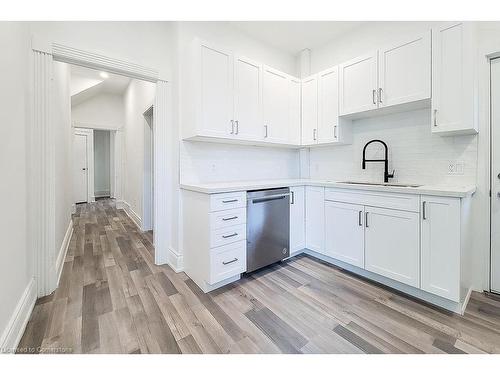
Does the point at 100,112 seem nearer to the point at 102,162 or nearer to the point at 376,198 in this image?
Result: the point at 102,162

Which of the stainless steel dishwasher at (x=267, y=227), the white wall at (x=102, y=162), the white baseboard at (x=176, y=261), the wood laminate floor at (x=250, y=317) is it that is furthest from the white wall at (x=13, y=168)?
the white wall at (x=102, y=162)

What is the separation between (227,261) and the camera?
6.63 ft

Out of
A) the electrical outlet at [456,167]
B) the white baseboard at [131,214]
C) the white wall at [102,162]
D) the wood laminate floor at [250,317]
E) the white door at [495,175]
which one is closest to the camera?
the wood laminate floor at [250,317]

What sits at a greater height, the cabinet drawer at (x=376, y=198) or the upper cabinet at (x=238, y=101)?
the upper cabinet at (x=238, y=101)

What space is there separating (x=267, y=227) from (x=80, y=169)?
6.53m

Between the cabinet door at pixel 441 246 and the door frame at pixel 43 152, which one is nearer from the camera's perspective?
the cabinet door at pixel 441 246

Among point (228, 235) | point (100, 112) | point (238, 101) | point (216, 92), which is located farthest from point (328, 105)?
point (100, 112)

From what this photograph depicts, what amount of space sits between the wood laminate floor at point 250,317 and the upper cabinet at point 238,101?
1.49 metres

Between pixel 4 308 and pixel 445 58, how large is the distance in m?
3.47

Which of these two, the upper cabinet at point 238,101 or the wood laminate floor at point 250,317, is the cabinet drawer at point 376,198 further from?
the upper cabinet at point 238,101

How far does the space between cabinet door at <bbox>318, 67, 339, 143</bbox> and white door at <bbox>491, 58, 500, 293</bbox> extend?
1.27 m

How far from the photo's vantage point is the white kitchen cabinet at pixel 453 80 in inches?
68.9

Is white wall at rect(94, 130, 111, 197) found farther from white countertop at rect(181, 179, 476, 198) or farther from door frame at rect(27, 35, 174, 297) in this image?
white countertop at rect(181, 179, 476, 198)

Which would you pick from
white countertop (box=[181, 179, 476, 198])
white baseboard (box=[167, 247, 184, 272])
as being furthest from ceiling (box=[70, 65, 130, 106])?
white baseboard (box=[167, 247, 184, 272])
